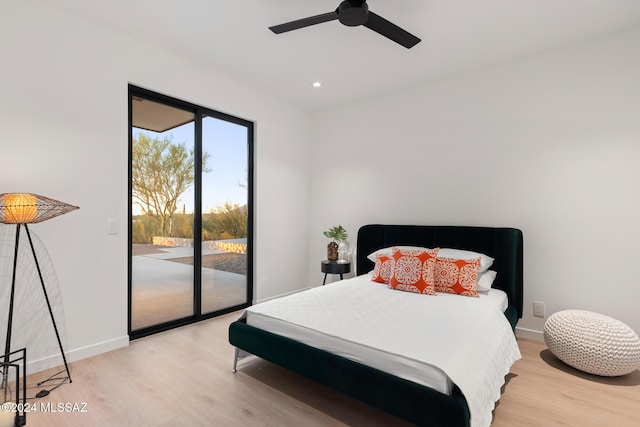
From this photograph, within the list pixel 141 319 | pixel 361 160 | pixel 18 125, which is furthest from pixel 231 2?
pixel 141 319

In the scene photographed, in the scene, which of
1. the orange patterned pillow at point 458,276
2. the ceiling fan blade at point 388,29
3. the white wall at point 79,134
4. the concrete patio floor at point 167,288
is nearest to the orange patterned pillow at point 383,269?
the orange patterned pillow at point 458,276

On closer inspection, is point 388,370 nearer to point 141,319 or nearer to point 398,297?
point 398,297

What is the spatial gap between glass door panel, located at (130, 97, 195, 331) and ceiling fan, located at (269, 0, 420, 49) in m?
1.73

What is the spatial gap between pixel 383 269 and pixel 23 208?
9.17 ft

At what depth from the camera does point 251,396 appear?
2152mm

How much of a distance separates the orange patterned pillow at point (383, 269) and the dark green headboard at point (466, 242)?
499mm

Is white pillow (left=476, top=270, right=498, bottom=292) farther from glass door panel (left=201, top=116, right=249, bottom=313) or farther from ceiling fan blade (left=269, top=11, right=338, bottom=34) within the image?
glass door panel (left=201, top=116, right=249, bottom=313)

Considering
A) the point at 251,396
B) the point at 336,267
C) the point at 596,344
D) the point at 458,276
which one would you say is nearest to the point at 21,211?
the point at 251,396

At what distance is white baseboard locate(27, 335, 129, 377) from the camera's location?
2420 mm

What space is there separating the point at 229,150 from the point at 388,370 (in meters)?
3.05

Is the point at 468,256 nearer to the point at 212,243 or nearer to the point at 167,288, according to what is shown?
the point at 212,243

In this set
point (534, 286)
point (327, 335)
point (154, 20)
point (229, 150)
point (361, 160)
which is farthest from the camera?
point (361, 160)

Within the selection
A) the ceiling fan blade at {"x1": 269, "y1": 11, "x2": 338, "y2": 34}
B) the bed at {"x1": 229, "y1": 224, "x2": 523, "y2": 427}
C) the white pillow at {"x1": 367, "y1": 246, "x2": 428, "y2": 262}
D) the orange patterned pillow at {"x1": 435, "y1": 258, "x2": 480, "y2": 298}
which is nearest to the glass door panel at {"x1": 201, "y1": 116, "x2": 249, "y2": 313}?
the bed at {"x1": 229, "y1": 224, "x2": 523, "y2": 427}

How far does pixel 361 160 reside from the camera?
4.32m
